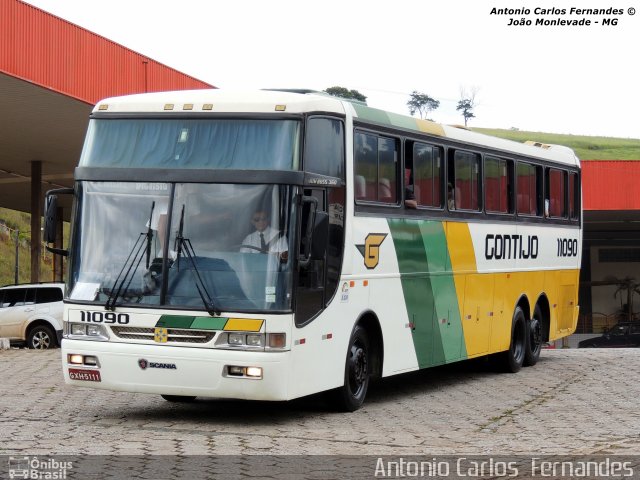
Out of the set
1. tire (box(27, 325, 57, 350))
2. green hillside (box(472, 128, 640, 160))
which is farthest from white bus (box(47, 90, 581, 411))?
green hillside (box(472, 128, 640, 160))

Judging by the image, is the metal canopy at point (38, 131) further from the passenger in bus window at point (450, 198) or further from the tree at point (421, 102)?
the tree at point (421, 102)

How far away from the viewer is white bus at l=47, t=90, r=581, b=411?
11.5 meters

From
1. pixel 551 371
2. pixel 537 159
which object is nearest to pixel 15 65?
pixel 537 159

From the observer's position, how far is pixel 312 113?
12.1 m

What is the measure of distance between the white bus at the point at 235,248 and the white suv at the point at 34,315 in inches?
613

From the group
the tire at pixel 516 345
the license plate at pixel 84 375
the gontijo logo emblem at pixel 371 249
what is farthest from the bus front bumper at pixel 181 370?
the tire at pixel 516 345

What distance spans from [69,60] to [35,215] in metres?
12.8

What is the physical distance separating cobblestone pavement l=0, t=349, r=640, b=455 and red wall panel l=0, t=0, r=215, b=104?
908 centimetres

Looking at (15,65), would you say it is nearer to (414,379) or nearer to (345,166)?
(414,379)

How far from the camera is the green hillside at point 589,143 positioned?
354 feet

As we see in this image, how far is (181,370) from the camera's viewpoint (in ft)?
37.7

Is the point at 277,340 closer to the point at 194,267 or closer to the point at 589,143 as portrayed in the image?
the point at 194,267

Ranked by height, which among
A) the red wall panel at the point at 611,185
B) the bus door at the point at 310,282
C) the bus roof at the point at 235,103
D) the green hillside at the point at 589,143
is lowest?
the bus door at the point at 310,282

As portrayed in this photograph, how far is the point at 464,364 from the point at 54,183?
32.1 m
